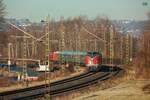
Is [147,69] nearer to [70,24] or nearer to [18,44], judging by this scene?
[18,44]

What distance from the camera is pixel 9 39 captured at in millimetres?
93188

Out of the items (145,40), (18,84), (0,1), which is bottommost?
(18,84)

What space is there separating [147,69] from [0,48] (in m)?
48.8

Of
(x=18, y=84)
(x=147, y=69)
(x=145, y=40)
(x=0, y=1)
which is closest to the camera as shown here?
(x=18, y=84)

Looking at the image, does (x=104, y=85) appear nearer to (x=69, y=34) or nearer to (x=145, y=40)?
(x=145, y=40)

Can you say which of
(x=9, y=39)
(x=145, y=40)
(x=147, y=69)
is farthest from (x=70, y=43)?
(x=147, y=69)

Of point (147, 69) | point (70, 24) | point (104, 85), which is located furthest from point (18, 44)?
point (104, 85)

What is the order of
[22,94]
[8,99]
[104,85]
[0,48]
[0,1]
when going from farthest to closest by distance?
[0,48] < [0,1] < [104,85] < [22,94] < [8,99]

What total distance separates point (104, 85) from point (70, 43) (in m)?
60.1

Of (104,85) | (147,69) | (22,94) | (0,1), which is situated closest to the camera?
(22,94)

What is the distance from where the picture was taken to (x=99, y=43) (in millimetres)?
96938

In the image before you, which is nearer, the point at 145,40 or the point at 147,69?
the point at 147,69

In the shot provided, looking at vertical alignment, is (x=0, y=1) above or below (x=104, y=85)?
above

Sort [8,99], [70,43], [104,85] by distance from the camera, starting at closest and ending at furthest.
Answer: [8,99], [104,85], [70,43]
